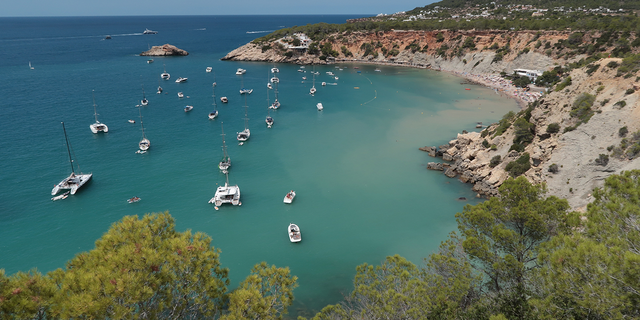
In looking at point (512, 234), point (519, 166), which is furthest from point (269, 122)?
point (512, 234)

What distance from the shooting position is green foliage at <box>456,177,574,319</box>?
54.3ft

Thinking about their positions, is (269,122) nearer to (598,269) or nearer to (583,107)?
(583,107)

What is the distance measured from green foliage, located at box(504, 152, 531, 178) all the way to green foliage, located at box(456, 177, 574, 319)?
20171 millimetres

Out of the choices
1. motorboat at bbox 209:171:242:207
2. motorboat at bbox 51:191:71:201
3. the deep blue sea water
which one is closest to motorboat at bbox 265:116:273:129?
the deep blue sea water

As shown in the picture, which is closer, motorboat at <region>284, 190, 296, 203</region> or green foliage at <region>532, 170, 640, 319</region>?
green foliage at <region>532, 170, 640, 319</region>

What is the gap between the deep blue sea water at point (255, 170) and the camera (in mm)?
31906

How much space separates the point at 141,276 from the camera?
12.9 meters

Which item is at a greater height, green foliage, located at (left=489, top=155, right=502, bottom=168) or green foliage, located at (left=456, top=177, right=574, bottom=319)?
green foliage, located at (left=456, top=177, right=574, bottom=319)

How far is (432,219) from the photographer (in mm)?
36188

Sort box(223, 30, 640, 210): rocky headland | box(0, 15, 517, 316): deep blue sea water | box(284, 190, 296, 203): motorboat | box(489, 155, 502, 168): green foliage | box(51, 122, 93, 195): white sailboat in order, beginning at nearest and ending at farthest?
box(223, 30, 640, 210): rocky headland, box(0, 15, 517, 316): deep blue sea water, box(284, 190, 296, 203): motorboat, box(51, 122, 93, 195): white sailboat, box(489, 155, 502, 168): green foliage

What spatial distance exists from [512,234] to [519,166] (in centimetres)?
2413

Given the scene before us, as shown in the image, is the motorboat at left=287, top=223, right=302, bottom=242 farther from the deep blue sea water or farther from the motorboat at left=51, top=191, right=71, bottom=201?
the motorboat at left=51, top=191, right=71, bottom=201

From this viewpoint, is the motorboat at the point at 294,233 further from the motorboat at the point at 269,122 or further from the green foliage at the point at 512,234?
the motorboat at the point at 269,122

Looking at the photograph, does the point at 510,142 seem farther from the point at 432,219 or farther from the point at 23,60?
the point at 23,60
